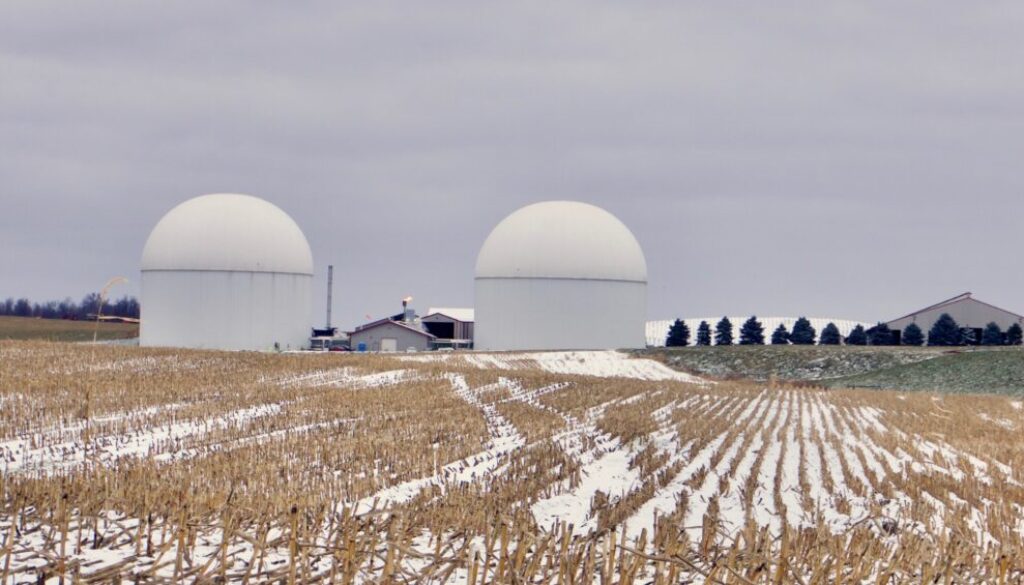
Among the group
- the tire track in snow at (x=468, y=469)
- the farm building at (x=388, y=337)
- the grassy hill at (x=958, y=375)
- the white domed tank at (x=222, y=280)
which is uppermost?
the white domed tank at (x=222, y=280)

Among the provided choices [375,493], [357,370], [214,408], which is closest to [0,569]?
[375,493]

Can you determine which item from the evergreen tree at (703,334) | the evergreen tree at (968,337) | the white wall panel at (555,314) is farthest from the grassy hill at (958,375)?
the evergreen tree at (703,334)

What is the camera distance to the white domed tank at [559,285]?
56.6 metres

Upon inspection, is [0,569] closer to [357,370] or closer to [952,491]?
[952,491]

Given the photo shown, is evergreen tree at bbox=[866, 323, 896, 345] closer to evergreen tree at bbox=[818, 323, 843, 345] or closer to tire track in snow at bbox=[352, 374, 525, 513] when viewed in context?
evergreen tree at bbox=[818, 323, 843, 345]

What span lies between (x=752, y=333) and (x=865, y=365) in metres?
19.3

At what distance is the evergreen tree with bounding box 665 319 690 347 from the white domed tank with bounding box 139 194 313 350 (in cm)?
2487

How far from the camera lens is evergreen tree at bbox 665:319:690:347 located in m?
67.5

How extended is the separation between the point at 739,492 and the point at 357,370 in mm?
19011

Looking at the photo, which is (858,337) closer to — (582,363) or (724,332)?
(724,332)

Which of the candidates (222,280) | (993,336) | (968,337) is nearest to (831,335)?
(968,337)

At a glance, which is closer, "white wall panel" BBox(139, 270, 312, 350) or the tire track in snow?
the tire track in snow

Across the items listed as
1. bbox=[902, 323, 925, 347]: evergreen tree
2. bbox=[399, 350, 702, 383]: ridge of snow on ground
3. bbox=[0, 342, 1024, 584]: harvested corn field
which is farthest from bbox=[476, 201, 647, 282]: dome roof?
bbox=[0, 342, 1024, 584]: harvested corn field

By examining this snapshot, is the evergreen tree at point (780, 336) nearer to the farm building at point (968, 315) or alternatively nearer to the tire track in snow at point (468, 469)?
the farm building at point (968, 315)
